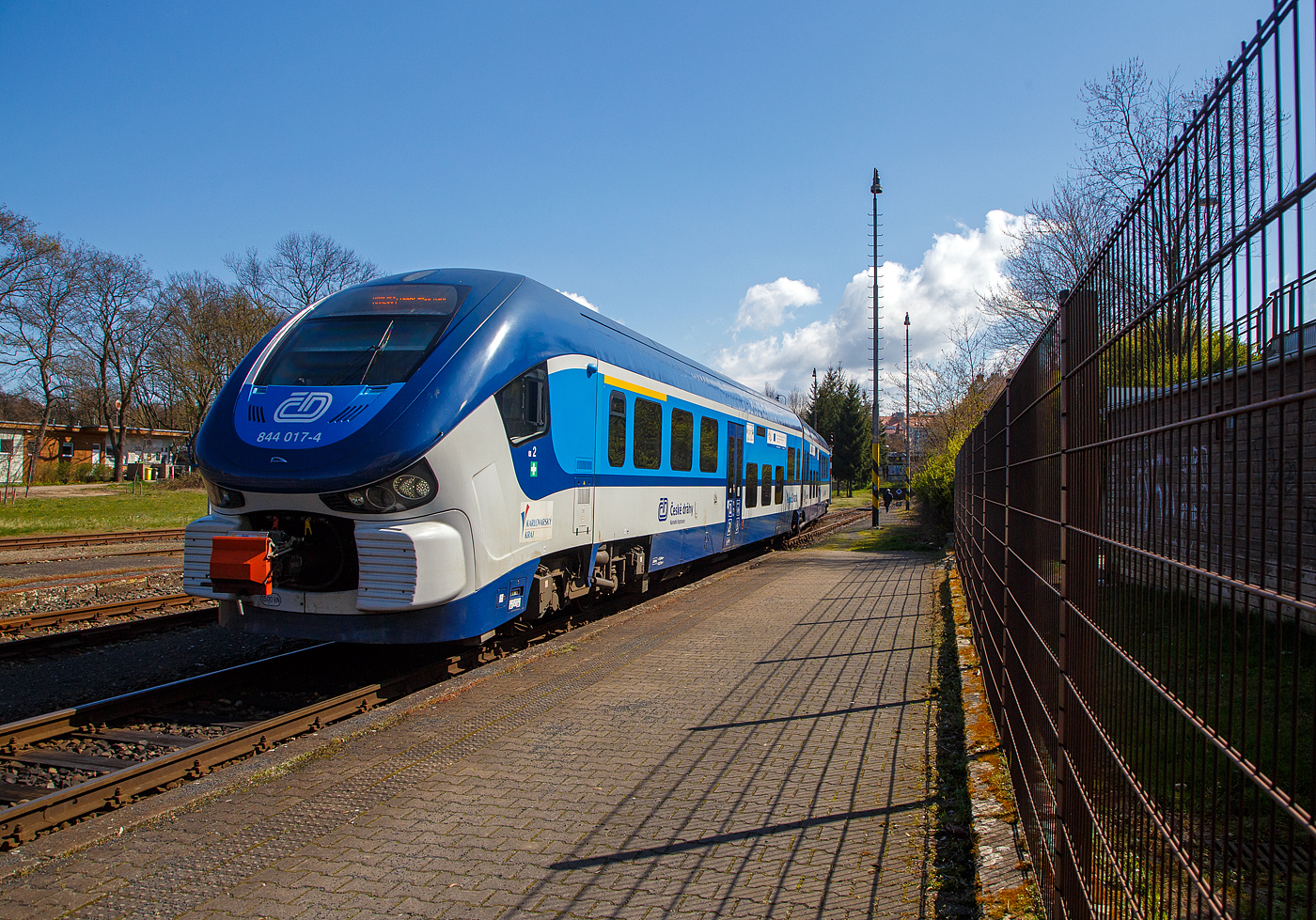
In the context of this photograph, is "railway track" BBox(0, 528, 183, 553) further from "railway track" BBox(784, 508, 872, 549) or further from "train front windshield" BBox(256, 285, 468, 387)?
"railway track" BBox(784, 508, 872, 549)

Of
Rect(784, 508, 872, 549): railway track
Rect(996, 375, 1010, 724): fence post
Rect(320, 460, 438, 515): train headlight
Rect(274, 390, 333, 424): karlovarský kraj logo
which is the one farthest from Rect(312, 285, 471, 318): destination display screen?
Rect(784, 508, 872, 549): railway track

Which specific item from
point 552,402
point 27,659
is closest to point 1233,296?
point 552,402

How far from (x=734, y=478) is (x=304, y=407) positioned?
28.4ft

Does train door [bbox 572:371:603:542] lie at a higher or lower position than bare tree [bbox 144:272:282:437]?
lower

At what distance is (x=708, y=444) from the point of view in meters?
12.8

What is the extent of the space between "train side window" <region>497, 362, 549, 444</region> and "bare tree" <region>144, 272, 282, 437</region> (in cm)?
4084

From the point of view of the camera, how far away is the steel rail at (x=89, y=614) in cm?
915

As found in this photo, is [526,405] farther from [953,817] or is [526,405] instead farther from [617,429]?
[953,817]

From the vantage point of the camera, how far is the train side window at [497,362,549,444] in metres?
7.16

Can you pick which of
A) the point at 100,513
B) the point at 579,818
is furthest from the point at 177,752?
the point at 100,513

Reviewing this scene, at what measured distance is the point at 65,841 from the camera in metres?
4.08

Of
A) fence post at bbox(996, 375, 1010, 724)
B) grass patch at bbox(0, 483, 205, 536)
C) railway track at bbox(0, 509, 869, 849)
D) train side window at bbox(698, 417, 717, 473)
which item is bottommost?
railway track at bbox(0, 509, 869, 849)

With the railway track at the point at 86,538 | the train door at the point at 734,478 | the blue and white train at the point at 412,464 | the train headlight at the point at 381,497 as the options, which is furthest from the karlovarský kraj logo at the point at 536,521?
the railway track at the point at 86,538

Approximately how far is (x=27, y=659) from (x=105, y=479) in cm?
5183
